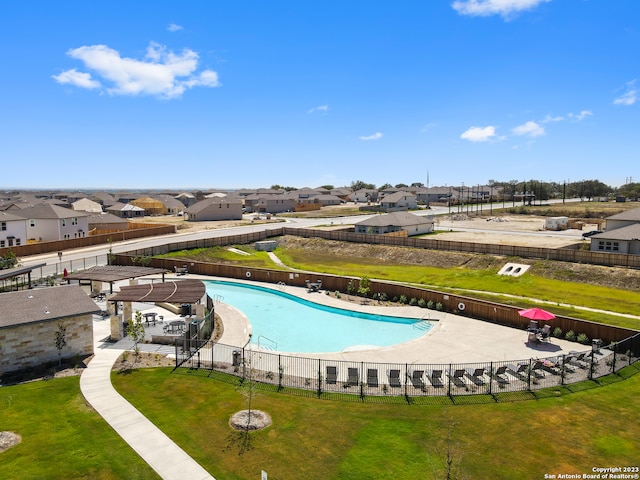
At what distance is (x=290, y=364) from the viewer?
2517 cm

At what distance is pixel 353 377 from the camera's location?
71.4 feet

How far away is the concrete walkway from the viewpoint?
14.5m

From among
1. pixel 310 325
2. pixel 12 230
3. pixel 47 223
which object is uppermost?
pixel 47 223

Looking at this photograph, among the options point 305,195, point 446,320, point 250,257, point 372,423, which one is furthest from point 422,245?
point 305,195

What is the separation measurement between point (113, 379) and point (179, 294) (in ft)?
30.0

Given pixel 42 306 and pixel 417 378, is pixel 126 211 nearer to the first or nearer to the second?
pixel 42 306

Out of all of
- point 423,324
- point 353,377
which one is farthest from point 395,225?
point 353,377

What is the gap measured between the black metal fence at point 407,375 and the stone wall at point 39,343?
5.21 m

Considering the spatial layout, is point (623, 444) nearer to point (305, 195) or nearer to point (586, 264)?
point (586, 264)

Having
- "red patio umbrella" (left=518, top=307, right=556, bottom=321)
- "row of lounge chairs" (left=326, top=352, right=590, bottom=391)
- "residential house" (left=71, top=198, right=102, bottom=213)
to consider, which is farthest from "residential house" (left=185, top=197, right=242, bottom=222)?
"row of lounge chairs" (left=326, top=352, right=590, bottom=391)

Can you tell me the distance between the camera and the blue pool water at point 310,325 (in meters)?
31.3

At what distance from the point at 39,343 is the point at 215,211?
83869mm

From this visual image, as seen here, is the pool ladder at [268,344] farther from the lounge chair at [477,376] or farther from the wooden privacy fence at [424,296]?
the lounge chair at [477,376]

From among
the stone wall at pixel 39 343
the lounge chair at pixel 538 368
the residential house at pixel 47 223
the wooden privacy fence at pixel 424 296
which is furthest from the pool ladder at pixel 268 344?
the residential house at pixel 47 223
